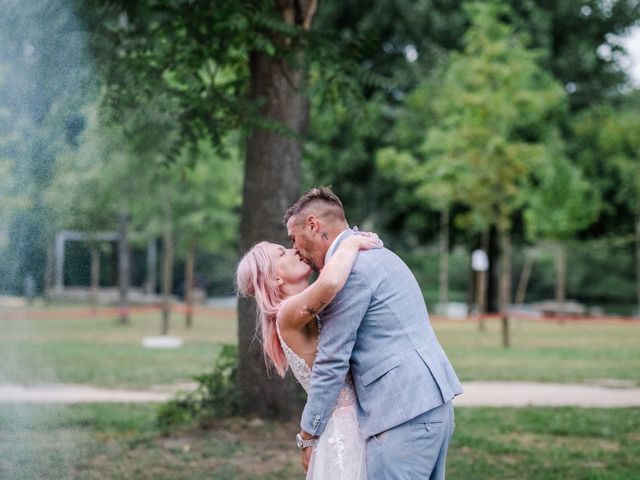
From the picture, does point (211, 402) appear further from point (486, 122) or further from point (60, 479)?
point (486, 122)

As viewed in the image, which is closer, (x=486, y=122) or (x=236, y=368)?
(x=236, y=368)

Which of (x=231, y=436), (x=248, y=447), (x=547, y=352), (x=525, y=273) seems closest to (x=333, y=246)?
(x=248, y=447)

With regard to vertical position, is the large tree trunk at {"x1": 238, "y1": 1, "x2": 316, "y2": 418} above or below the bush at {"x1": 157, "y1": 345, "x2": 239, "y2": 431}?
above

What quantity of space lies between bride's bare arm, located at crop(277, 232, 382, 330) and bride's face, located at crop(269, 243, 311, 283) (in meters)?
0.16

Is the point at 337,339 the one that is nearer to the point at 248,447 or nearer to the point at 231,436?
the point at 248,447

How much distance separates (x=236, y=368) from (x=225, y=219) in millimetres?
16125

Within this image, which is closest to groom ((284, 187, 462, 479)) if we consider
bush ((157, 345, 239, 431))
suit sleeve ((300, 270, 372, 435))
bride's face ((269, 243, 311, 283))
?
suit sleeve ((300, 270, 372, 435))

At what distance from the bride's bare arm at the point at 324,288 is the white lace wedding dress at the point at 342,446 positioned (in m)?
0.35

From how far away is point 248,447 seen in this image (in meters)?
7.79

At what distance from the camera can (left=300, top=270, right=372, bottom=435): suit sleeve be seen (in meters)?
3.44

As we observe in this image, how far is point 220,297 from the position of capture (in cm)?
4603

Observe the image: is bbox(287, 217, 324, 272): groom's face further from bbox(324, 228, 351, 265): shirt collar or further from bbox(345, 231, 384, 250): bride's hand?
bbox(345, 231, 384, 250): bride's hand

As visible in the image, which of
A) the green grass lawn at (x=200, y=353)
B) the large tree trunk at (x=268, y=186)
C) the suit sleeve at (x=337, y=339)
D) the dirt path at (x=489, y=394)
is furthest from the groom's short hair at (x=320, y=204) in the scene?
the dirt path at (x=489, y=394)

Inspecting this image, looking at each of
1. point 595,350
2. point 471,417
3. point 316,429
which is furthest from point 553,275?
point 316,429
